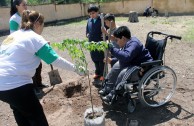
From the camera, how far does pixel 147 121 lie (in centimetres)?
421

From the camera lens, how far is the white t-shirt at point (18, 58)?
2936mm

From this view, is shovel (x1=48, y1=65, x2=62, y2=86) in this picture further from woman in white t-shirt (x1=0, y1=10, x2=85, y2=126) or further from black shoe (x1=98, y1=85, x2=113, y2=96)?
woman in white t-shirt (x1=0, y1=10, x2=85, y2=126)

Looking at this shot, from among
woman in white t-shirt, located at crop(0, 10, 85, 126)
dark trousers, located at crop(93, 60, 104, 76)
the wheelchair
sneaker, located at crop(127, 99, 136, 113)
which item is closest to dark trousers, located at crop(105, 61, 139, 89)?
the wheelchair

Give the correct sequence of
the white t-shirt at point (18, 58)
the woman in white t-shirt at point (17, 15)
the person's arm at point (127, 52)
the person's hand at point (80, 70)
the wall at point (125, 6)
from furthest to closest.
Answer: the wall at point (125, 6), the woman in white t-shirt at point (17, 15), the person's arm at point (127, 52), the person's hand at point (80, 70), the white t-shirt at point (18, 58)

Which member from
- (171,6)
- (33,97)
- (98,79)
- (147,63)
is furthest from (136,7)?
(33,97)

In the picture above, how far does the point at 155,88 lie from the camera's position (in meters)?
4.57

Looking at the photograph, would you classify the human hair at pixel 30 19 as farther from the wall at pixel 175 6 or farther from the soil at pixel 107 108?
the wall at pixel 175 6

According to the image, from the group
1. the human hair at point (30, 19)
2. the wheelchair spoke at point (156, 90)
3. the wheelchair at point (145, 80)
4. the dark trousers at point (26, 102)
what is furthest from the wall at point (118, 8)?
the dark trousers at point (26, 102)

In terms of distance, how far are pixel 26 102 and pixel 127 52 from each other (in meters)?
1.73

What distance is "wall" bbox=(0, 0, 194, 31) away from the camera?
65.2 feet

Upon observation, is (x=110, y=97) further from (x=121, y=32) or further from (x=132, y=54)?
(x=121, y=32)

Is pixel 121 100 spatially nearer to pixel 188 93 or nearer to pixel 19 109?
pixel 188 93

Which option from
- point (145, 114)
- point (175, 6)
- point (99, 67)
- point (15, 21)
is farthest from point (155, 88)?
point (175, 6)

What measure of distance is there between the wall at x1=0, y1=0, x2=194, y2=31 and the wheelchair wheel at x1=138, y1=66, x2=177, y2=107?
15.7m
